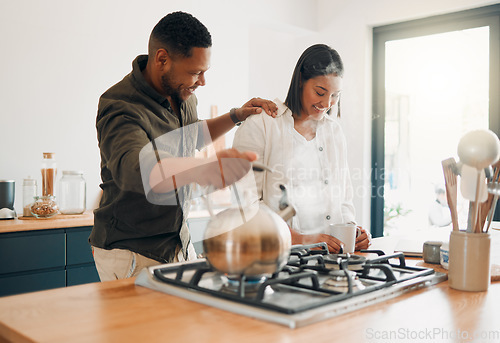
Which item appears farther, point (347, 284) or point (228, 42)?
point (228, 42)

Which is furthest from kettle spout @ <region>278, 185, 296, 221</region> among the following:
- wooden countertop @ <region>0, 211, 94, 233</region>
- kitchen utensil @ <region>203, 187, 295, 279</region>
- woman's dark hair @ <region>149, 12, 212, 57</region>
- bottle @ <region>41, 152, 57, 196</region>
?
bottle @ <region>41, 152, 57, 196</region>

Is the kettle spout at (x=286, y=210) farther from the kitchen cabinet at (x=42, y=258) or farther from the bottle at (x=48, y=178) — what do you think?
the bottle at (x=48, y=178)

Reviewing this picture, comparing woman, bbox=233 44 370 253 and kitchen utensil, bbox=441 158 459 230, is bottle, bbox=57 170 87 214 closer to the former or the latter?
woman, bbox=233 44 370 253

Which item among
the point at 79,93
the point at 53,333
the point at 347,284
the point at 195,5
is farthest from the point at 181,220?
the point at 195,5

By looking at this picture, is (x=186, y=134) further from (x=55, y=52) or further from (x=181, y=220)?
Result: (x=55, y=52)

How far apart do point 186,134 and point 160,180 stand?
0.62 m

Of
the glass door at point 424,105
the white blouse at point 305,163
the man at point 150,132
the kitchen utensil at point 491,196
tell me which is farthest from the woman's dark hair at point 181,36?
the glass door at point 424,105

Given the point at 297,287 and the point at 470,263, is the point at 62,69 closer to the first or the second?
the point at 297,287

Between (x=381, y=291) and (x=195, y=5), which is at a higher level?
(x=195, y=5)

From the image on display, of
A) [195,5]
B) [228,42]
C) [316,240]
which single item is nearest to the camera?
[316,240]

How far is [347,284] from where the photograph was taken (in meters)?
1.02

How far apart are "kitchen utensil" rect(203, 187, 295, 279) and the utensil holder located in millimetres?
421

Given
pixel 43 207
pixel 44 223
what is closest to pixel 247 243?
pixel 44 223

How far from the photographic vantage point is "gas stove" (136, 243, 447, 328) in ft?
2.77
